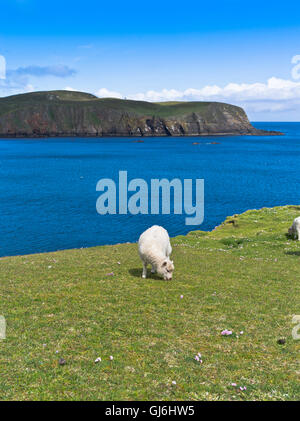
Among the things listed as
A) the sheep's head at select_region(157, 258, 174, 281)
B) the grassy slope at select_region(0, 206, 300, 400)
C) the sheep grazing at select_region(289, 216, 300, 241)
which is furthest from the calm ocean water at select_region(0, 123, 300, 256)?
the sheep's head at select_region(157, 258, 174, 281)

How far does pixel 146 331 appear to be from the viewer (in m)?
13.2

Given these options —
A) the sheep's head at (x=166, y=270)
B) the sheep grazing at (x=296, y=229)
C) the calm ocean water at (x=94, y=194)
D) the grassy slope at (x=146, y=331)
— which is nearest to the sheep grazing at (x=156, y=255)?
the sheep's head at (x=166, y=270)

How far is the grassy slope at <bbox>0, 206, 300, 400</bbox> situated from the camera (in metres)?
9.93

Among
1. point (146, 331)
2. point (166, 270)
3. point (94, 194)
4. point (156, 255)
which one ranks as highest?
point (156, 255)

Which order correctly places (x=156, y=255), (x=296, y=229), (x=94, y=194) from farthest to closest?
1. (x=94, y=194)
2. (x=296, y=229)
3. (x=156, y=255)

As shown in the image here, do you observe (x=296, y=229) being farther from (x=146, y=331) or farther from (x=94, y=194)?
(x=94, y=194)

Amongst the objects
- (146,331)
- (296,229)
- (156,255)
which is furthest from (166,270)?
(296,229)

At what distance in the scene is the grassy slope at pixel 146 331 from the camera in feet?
32.6

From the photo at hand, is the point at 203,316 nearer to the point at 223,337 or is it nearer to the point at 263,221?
the point at 223,337

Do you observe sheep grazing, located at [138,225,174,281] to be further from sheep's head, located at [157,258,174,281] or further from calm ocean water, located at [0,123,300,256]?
calm ocean water, located at [0,123,300,256]

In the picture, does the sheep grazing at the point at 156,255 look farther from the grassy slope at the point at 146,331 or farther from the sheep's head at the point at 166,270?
the grassy slope at the point at 146,331

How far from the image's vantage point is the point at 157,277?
20250mm

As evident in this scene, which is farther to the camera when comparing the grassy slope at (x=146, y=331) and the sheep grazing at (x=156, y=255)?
the sheep grazing at (x=156, y=255)

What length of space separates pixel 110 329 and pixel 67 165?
443 feet
